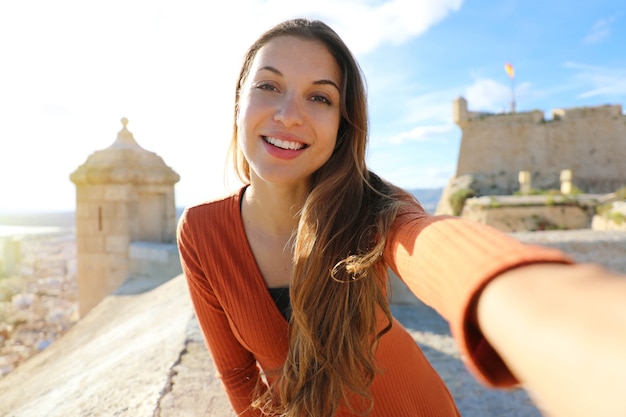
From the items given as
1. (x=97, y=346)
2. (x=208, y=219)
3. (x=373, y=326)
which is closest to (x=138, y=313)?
(x=97, y=346)

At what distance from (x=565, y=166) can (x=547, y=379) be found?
1235 inches

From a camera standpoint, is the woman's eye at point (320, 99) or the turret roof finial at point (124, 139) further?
the turret roof finial at point (124, 139)

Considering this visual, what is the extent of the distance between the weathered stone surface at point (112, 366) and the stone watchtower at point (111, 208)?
4.75 ft

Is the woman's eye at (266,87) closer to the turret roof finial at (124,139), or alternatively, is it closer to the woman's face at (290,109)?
the woman's face at (290,109)

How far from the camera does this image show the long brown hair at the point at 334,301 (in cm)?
120

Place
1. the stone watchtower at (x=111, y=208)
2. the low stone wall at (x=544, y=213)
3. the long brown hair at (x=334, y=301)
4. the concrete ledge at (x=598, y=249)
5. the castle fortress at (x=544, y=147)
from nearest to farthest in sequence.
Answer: the long brown hair at (x=334, y=301), the concrete ledge at (x=598, y=249), the stone watchtower at (x=111, y=208), the low stone wall at (x=544, y=213), the castle fortress at (x=544, y=147)

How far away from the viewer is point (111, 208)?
648 cm

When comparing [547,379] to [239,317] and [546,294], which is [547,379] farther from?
[239,317]

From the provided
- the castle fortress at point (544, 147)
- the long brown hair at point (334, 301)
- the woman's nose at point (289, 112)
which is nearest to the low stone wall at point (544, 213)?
the castle fortress at point (544, 147)

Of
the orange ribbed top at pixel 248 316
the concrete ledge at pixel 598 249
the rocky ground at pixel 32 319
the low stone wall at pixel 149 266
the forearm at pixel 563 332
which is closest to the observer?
the forearm at pixel 563 332

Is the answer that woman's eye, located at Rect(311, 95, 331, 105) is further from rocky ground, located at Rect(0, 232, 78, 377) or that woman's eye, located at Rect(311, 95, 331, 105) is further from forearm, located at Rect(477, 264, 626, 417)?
rocky ground, located at Rect(0, 232, 78, 377)

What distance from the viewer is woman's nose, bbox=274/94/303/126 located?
49.6 inches

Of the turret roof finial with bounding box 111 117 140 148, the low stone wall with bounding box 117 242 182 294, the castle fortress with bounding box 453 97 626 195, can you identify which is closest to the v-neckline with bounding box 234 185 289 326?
the low stone wall with bounding box 117 242 182 294

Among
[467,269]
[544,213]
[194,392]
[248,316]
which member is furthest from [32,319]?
[544,213]
